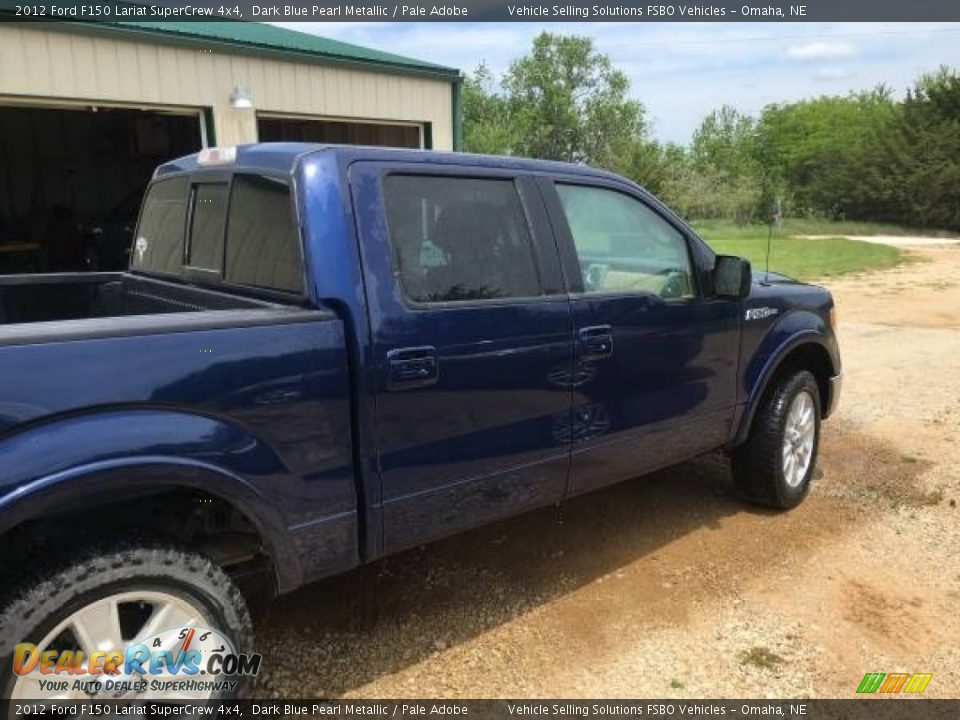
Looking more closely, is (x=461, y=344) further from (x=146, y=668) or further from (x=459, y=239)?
(x=146, y=668)

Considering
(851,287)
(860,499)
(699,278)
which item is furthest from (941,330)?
(699,278)

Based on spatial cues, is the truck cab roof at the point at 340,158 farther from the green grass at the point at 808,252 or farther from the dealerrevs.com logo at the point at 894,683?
the green grass at the point at 808,252

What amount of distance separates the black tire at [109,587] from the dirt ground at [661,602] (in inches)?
27.2

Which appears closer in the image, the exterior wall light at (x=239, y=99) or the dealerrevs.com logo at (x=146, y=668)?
the dealerrevs.com logo at (x=146, y=668)

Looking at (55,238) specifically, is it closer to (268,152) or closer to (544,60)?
(268,152)

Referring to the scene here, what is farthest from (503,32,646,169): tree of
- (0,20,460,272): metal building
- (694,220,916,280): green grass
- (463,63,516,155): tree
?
(0,20,460,272): metal building

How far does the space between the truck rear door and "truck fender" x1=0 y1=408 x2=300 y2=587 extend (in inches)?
17.5

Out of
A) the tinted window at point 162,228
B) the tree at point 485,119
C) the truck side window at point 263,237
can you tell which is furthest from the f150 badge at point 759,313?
the tree at point 485,119

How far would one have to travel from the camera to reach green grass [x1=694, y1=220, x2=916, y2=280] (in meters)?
19.4

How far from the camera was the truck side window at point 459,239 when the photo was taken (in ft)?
9.30

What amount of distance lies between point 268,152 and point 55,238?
37.6 ft

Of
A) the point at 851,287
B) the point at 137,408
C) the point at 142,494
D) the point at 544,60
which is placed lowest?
the point at 851,287

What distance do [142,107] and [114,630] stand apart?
7358mm

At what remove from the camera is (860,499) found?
4711 millimetres
